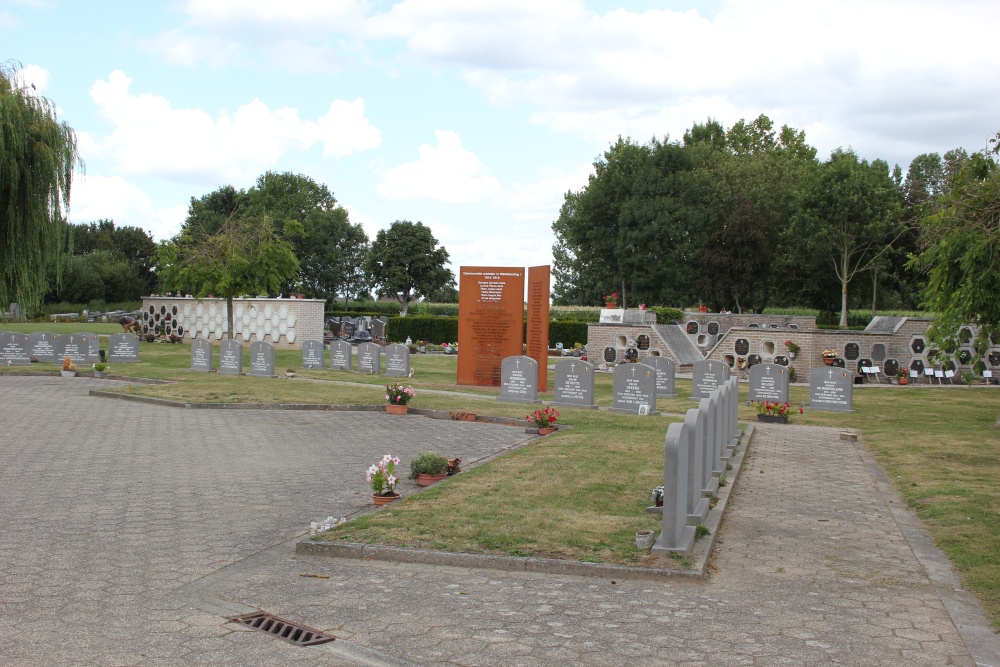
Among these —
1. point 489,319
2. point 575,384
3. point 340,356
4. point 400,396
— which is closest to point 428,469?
point 400,396

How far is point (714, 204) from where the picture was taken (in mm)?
53500

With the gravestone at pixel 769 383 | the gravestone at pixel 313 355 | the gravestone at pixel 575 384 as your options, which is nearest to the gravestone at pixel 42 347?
the gravestone at pixel 313 355

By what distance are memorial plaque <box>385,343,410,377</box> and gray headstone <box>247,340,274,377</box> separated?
3.33 metres

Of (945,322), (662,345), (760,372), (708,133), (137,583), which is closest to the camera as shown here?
(137,583)

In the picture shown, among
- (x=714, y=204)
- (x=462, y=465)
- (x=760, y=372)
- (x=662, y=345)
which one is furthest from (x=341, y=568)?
(x=714, y=204)

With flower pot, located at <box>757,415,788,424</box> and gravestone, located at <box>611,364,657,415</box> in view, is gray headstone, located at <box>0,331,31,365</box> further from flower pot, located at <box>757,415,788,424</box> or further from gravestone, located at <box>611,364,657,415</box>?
flower pot, located at <box>757,415,788,424</box>

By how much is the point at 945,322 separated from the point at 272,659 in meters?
14.3

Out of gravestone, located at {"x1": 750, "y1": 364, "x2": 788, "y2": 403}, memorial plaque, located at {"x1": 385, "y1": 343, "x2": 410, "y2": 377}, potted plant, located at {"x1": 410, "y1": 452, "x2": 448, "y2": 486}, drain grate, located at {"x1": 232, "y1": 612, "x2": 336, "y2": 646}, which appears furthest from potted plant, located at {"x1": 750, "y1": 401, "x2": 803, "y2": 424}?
drain grate, located at {"x1": 232, "y1": 612, "x2": 336, "y2": 646}

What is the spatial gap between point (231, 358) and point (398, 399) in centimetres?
980

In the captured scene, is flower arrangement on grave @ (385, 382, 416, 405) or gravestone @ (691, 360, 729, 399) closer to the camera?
flower arrangement on grave @ (385, 382, 416, 405)

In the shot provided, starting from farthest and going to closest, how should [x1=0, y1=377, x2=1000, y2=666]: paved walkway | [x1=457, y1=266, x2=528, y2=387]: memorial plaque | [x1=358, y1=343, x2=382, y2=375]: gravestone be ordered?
[x1=358, y1=343, x2=382, y2=375]: gravestone < [x1=457, y1=266, x2=528, y2=387]: memorial plaque < [x1=0, y1=377, x2=1000, y2=666]: paved walkway

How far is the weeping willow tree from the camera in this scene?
23.1 metres

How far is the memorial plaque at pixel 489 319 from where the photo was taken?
72.8ft

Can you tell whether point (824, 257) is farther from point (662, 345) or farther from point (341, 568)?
point (341, 568)
